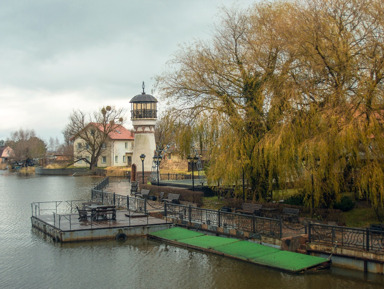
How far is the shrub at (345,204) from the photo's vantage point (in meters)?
21.2

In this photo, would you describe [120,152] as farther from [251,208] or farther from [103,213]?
[251,208]

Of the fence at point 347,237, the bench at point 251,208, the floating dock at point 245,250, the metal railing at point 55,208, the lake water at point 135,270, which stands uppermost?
the bench at point 251,208

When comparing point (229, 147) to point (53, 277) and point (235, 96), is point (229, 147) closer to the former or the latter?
point (235, 96)

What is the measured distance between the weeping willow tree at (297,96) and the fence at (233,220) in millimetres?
2628

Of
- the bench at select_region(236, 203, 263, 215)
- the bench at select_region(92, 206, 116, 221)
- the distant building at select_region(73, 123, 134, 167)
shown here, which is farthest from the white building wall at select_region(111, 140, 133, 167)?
the bench at select_region(236, 203, 263, 215)

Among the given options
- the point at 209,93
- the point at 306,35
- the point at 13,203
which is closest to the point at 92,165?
the point at 13,203

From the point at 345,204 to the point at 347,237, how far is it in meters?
6.00

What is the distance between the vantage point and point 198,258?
56.0 feet

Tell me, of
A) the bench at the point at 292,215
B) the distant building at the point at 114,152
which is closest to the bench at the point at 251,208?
the bench at the point at 292,215

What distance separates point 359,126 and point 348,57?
3.55 meters

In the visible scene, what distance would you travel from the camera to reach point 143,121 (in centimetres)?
4675

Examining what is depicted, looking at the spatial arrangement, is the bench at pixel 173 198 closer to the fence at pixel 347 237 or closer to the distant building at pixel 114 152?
the fence at pixel 347 237

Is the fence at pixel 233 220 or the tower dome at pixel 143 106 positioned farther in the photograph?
the tower dome at pixel 143 106

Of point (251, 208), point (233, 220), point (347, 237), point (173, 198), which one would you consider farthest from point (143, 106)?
point (347, 237)
